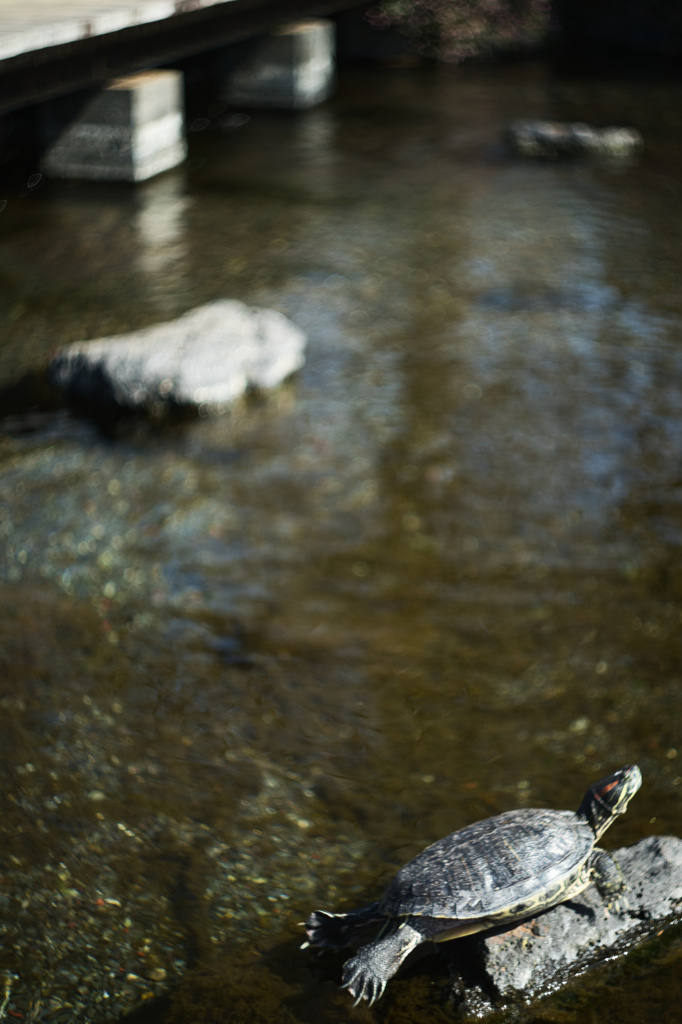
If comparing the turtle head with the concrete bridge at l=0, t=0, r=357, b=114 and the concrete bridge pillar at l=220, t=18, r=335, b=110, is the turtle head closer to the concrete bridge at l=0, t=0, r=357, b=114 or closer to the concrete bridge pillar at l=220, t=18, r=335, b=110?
the concrete bridge at l=0, t=0, r=357, b=114

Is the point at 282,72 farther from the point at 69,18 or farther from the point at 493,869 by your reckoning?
the point at 493,869

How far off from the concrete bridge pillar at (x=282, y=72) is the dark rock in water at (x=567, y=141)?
14.3ft

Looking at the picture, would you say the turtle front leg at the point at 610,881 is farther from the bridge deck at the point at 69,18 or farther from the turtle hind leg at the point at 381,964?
the bridge deck at the point at 69,18

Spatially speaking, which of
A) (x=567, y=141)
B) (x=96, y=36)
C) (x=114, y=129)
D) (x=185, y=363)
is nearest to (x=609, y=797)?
(x=185, y=363)

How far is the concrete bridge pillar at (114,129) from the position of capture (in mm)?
12148

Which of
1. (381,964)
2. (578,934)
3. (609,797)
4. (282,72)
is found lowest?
(578,934)

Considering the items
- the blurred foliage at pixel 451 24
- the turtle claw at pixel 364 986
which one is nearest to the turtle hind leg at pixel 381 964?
the turtle claw at pixel 364 986

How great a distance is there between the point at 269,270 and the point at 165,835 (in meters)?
7.24

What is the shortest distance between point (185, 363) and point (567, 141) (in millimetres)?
9101

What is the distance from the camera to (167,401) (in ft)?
24.1

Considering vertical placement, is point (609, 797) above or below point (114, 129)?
below

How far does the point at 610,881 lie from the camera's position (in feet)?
11.9

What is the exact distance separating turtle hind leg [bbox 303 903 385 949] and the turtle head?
91cm

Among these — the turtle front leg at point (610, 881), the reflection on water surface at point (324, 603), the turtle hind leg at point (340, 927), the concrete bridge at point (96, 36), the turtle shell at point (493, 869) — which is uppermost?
the concrete bridge at point (96, 36)
